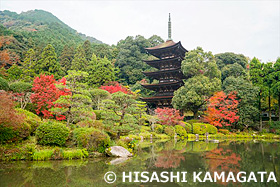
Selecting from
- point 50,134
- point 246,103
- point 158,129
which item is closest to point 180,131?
point 158,129

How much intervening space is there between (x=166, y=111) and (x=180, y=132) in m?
3.01

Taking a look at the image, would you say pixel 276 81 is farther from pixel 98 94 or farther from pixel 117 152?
pixel 117 152

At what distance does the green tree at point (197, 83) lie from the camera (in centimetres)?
2553

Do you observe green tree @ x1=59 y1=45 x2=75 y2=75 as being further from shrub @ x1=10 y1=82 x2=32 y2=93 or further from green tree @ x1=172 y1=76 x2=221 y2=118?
shrub @ x1=10 y1=82 x2=32 y2=93

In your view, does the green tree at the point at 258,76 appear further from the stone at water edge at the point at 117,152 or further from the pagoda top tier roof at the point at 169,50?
the stone at water edge at the point at 117,152

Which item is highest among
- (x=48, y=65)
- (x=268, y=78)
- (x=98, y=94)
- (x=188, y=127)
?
(x=48, y=65)

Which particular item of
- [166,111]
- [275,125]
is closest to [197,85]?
[166,111]

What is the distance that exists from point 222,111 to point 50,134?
21.7 metres

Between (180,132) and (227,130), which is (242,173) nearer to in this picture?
(180,132)

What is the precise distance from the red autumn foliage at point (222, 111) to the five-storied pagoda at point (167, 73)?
561cm

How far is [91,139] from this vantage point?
9.73 m

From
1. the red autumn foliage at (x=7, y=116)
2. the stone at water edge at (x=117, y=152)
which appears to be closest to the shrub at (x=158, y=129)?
the stone at water edge at (x=117, y=152)

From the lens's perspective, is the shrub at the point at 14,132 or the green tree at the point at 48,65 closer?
the shrub at the point at 14,132

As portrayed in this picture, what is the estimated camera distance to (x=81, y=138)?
9609mm
